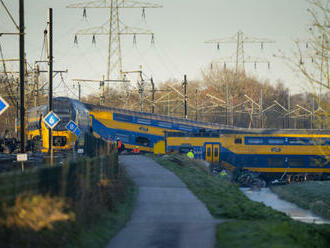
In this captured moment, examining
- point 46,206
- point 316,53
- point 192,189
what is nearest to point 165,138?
point 192,189

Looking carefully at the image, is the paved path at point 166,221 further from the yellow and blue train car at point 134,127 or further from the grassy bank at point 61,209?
the yellow and blue train car at point 134,127

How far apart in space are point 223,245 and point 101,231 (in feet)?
8.52

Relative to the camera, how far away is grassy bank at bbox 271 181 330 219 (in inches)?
1255

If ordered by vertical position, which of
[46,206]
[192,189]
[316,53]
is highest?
[316,53]

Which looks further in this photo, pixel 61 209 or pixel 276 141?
pixel 276 141

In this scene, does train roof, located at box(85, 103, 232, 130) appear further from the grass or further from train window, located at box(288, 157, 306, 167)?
the grass

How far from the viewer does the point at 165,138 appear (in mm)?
48094

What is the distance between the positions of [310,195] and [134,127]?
16.9m

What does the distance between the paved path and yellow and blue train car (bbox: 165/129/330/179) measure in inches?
955

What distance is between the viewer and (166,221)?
13.5 m

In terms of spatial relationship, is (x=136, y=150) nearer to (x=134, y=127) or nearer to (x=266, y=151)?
(x=134, y=127)

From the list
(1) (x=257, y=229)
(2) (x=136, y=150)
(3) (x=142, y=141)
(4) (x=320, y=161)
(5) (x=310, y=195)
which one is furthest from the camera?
(3) (x=142, y=141)

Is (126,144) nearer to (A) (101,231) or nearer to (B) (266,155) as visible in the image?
(B) (266,155)

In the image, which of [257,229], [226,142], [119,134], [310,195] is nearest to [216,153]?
[226,142]
